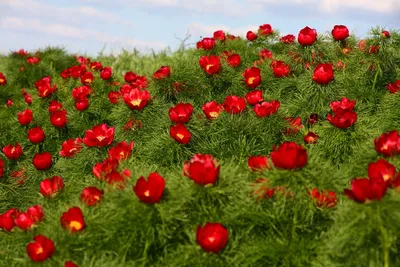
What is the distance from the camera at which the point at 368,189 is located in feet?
8.14

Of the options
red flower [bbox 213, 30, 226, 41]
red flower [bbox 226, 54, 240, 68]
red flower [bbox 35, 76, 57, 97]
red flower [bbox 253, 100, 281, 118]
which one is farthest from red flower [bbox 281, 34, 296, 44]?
red flower [bbox 35, 76, 57, 97]

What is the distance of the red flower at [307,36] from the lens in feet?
17.0

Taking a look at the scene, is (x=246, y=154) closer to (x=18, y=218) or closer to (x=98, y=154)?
(x=98, y=154)

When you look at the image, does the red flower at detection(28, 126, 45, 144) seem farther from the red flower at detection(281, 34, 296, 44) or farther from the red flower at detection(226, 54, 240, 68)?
the red flower at detection(281, 34, 296, 44)

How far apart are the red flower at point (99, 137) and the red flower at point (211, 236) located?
5.50ft

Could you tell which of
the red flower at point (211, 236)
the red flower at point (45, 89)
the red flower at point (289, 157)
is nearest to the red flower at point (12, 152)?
the red flower at point (45, 89)

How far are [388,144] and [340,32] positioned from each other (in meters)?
2.55

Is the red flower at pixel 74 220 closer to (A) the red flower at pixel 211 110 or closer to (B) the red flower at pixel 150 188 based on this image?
(B) the red flower at pixel 150 188

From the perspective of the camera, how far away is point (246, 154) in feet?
14.0

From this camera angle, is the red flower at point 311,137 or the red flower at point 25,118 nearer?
the red flower at point 311,137

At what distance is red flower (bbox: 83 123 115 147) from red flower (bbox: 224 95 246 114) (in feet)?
2.83

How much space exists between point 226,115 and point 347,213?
1.83 metres

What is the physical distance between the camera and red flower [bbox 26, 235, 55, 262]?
9.09ft

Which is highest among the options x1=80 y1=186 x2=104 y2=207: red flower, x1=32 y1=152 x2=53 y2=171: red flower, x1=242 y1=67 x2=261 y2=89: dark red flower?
x1=242 y1=67 x2=261 y2=89: dark red flower
